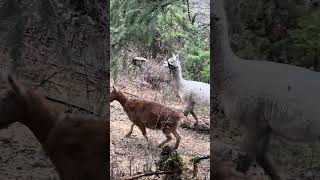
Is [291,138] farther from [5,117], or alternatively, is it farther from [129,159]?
[129,159]

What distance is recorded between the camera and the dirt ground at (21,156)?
8.80 feet

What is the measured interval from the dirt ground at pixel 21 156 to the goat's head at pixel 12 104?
0.04m

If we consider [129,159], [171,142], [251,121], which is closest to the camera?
[251,121]

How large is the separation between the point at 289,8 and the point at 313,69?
1.15ft

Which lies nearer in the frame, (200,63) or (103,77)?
(103,77)

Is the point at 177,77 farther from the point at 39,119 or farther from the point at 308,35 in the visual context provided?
the point at 308,35

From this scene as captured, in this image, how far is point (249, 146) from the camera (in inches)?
104

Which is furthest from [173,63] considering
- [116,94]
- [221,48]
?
[221,48]

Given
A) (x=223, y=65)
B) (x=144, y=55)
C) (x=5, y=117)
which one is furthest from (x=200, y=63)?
(x=5, y=117)

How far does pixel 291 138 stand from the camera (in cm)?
255

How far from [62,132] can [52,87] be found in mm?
280

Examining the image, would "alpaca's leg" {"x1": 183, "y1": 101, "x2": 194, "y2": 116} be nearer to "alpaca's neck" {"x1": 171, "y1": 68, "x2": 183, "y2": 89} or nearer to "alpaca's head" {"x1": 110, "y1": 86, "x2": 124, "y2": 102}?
"alpaca's neck" {"x1": 171, "y1": 68, "x2": 183, "y2": 89}

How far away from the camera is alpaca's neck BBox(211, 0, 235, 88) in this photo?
2.63m

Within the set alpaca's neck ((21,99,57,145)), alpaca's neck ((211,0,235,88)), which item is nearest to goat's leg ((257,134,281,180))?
alpaca's neck ((211,0,235,88))
